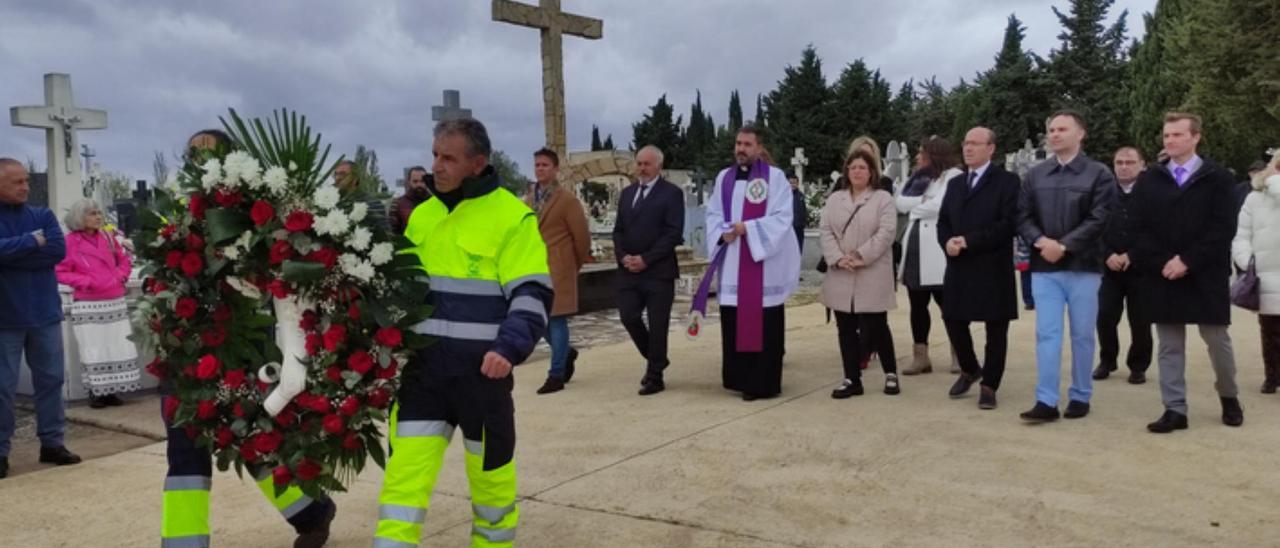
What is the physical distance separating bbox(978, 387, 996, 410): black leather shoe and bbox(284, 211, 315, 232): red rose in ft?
14.6

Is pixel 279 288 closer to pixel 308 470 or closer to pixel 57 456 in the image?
pixel 308 470

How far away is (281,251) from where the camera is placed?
3.15 m

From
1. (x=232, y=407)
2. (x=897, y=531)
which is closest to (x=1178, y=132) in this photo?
(x=897, y=531)

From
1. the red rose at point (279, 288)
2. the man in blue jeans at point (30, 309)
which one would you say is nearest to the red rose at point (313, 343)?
the red rose at point (279, 288)

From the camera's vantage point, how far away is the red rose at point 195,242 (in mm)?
3268

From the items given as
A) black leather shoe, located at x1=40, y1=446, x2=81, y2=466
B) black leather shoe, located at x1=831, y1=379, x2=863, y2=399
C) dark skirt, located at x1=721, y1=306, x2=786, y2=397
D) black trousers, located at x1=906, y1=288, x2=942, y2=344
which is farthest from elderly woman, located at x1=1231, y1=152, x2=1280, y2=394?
black leather shoe, located at x1=40, y1=446, x2=81, y2=466

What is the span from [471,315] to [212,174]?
0.91 meters

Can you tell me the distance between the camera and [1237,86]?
100 feet

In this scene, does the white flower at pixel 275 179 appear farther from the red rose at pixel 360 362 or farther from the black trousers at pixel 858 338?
the black trousers at pixel 858 338

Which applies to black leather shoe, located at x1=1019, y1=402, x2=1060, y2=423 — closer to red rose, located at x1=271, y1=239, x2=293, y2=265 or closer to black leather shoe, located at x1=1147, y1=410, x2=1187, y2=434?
black leather shoe, located at x1=1147, y1=410, x2=1187, y2=434

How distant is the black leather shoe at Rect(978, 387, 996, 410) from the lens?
20.4 ft

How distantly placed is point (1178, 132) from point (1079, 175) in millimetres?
532

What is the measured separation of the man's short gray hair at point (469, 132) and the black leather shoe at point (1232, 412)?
4.47 m

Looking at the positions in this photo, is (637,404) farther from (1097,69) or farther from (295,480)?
(1097,69)
